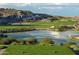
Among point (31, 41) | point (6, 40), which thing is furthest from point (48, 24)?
point (6, 40)

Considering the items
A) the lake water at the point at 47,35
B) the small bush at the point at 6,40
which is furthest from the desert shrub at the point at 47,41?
the small bush at the point at 6,40

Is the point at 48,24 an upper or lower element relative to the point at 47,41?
upper

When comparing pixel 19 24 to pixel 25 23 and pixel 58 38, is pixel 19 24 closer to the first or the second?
pixel 25 23

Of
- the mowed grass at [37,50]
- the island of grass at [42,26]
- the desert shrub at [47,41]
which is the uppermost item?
the island of grass at [42,26]

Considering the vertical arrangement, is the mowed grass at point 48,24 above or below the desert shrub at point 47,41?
above

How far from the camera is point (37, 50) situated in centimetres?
152

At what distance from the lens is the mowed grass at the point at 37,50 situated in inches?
59.8

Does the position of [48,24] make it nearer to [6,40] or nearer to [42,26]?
[42,26]

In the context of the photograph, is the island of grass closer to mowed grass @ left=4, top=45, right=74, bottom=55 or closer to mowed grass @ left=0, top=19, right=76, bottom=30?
mowed grass @ left=0, top=19, right=76, bottom=30

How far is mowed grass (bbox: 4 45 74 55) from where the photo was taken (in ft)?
4.99

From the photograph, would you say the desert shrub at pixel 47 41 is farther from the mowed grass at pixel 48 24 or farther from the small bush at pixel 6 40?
the small bush at pixel 6 40

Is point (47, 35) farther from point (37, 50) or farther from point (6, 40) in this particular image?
point (6, 40)

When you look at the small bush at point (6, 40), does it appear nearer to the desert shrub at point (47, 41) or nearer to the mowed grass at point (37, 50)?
the mowed grass at point (37, 50)
